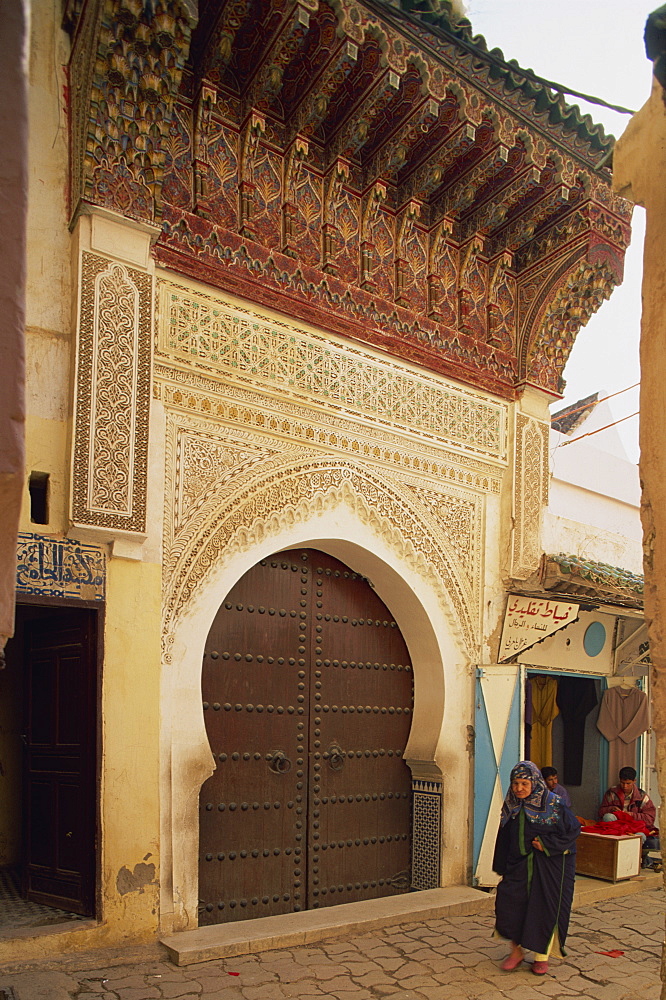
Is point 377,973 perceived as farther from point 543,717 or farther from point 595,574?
point 543,717

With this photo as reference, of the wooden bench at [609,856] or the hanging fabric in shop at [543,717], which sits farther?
the hanging fabric in shop at [543,717]

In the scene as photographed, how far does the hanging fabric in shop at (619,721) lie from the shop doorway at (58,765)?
4.64 metres

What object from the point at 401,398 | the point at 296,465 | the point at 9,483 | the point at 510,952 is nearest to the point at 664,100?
the point at 9,483

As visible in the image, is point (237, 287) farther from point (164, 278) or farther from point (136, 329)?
point (136, 329)

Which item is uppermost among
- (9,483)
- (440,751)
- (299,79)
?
(299,79)

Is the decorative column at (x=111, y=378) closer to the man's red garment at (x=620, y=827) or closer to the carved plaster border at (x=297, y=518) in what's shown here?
the carved plaster border at (x=297, y=518)

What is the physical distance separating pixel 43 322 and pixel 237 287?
3.60ft

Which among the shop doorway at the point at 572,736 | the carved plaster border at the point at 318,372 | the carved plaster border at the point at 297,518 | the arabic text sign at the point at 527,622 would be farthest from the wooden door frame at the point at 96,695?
the shop doorway at the point at 572,736

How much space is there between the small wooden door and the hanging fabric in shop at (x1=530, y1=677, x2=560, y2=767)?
450 centimetres

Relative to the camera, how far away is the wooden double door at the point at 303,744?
454 centimetres

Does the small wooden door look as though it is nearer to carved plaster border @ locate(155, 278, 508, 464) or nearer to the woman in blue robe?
carved plaster border @ locate(155, 278, 508, 464)

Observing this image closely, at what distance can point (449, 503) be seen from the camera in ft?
18.5

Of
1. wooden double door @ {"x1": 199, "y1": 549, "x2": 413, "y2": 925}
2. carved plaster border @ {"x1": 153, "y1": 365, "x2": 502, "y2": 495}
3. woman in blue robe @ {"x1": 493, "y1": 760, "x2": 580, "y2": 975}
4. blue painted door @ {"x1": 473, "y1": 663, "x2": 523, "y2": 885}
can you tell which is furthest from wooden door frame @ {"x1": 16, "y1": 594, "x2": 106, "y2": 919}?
blue painted door @ {"x1": 473, "y1": 663, "x2": 523, "y2": 885}

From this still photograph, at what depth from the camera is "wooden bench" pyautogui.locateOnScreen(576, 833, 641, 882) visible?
5.96 metres
